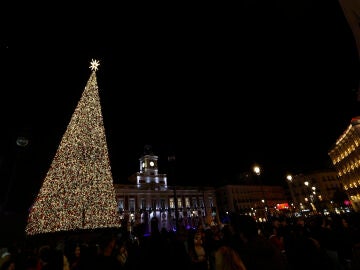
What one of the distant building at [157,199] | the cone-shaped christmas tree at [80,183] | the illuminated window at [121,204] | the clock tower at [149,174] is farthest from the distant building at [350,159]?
the illuminated window at [121,204]

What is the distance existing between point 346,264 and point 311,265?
4.19 metres

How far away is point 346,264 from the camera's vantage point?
6363 millimetres

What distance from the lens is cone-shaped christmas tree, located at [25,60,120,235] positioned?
44.1 feet

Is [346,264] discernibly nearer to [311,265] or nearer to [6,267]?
[311,265]

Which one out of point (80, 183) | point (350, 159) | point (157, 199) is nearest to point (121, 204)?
point (157, 199)

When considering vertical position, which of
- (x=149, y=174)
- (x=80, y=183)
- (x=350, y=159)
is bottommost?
(x=80, y=183)

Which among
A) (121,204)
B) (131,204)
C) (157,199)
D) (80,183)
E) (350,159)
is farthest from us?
(157,199)

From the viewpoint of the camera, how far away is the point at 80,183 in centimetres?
1426

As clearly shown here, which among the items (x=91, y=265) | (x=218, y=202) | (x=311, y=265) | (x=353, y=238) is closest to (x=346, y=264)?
(x=353, y=238)

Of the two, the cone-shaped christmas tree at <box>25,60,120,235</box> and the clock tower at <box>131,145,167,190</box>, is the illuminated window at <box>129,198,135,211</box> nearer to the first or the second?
the clock tower at <box>131,145,167,190</box>

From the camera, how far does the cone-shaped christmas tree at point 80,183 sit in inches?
530

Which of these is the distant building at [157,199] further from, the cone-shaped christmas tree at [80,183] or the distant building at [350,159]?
the cone-shaped christmas tree at [80,183]

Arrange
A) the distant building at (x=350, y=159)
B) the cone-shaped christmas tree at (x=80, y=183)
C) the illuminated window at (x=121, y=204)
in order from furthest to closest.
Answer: the illuminated window at (x=121, y=204) → the distant building at (x=350, y=159) → the cone-shaped christmas tree at (x=80, y=183)

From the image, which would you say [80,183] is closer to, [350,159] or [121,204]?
[121,204]
